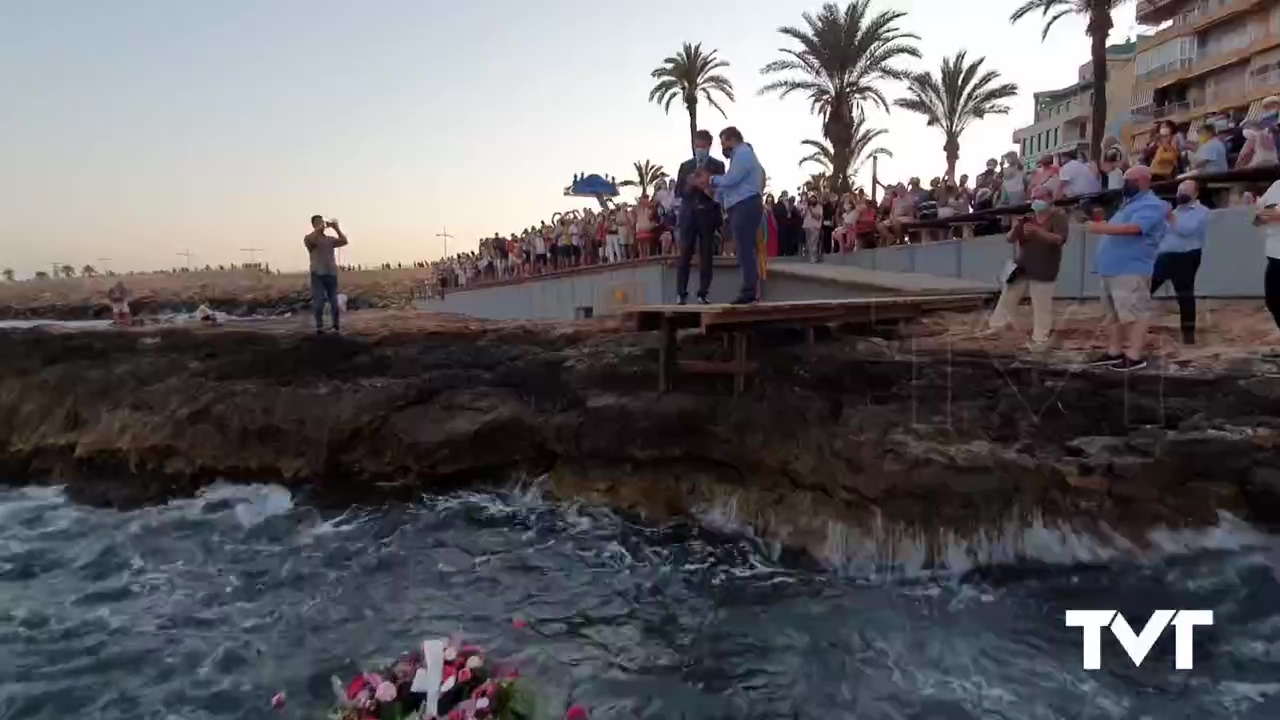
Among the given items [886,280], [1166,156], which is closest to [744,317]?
[886,280]

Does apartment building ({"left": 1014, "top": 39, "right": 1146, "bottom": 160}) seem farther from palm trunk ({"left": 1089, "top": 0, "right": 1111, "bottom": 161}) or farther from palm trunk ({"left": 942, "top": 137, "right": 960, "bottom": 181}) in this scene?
palm trunk ({"left": 1089, "top": 0, "right": 1111, "bottom": 161})

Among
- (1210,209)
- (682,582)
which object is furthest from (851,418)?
(1210,209)

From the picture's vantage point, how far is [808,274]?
14797mm

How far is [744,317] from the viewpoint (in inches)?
409

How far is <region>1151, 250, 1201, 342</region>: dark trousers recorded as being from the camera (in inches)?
396

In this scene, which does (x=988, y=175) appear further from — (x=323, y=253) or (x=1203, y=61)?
(x=1203, y=61)

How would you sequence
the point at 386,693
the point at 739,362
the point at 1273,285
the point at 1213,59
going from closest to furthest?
the point at 386,693 → the point at 1273,285 → the point at 739,362 → the point at 1213,59

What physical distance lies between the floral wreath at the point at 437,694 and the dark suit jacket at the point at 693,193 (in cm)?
647

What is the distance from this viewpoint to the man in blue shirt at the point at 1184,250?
32.0 feet

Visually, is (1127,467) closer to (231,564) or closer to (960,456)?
(960,456)

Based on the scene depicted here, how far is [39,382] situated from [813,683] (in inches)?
645

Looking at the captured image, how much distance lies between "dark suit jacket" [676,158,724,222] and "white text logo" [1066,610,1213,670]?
6320mm

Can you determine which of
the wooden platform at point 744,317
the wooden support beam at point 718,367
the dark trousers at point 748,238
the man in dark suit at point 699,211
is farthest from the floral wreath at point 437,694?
the man in dark suit at point 699,211

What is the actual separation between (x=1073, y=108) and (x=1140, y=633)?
60852mm
